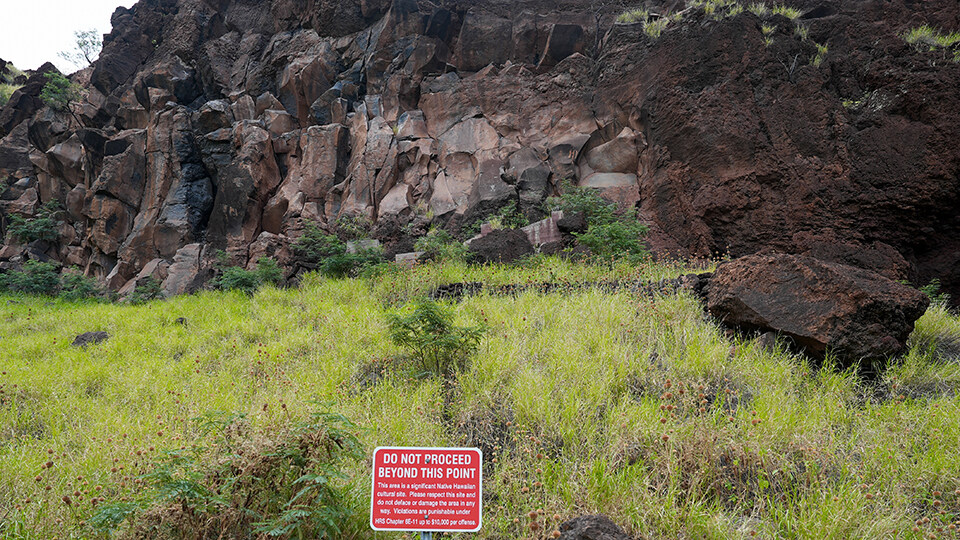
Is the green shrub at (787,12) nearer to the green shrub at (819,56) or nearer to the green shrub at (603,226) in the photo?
the green shrub at (819,56)

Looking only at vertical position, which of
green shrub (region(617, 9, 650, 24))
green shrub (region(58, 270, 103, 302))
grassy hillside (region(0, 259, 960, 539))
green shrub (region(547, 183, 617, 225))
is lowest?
green shrub (region(58, 270, 103, 302))

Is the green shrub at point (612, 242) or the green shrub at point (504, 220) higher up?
the green shrub at point (504, 220)

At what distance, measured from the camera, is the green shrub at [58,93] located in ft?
67.3

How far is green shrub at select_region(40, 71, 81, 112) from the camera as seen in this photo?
20.5m

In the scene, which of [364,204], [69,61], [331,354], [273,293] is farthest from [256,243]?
[69,61]

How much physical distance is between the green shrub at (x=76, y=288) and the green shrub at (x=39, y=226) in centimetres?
A: 589

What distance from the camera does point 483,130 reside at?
1362 centimetres

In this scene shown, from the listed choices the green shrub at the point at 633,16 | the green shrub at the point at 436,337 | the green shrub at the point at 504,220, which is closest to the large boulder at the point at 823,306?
the green shrub at the point at 436,337

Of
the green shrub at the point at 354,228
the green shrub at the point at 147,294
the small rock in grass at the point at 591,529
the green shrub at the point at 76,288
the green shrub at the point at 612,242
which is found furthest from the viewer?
the green shrub at the point at 76,288

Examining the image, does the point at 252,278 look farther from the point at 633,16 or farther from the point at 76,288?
the point at 633,16

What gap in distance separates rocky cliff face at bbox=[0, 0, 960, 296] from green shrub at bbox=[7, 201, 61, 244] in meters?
0.47

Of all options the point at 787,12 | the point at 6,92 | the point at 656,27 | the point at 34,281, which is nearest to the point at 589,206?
the point at 656,27

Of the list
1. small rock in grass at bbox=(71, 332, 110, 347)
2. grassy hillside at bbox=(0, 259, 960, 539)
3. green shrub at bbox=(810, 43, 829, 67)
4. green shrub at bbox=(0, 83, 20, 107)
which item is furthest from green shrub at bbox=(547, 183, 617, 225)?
green shrub at bbox=(0, 83, 20, 107)

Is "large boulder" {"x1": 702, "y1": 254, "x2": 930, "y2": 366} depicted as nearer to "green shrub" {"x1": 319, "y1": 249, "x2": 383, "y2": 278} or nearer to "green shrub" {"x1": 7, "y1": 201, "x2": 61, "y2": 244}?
"green shrub" {"x1": 319, "y1": 249, "x2": 383, "y2": 278}
